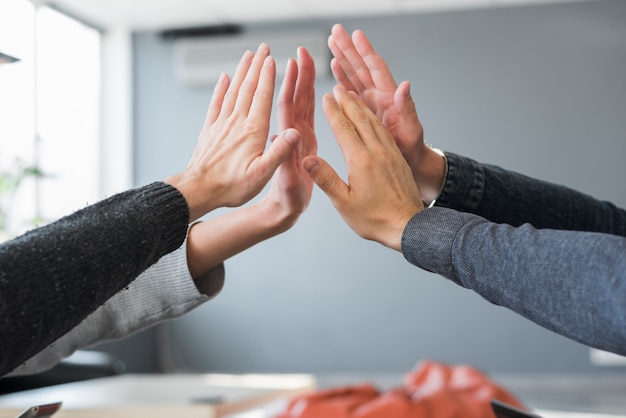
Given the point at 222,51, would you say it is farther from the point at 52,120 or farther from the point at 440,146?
the point at 440,146

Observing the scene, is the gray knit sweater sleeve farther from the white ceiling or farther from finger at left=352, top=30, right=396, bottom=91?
the white ceiling

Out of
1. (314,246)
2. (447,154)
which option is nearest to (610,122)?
(314,246)

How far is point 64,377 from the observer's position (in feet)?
10.3

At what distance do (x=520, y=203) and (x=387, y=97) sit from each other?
10.3 inches

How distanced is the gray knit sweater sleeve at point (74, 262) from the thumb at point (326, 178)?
0.21 m

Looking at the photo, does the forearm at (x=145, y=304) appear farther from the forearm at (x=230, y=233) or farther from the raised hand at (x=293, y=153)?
the raised hand at (x=293, y=153)

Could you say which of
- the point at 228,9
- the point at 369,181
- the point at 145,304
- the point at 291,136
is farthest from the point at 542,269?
the point at 228,9

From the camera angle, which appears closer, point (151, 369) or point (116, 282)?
point (116, 282)

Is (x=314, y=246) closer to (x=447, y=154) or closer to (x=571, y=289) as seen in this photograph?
(x=447, y=154)

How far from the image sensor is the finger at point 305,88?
1251 millimetres

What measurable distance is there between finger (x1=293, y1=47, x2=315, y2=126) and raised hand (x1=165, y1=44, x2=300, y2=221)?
2.6 inches

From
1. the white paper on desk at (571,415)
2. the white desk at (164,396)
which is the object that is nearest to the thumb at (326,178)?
the white desk at (164,396)

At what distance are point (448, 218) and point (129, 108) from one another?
5.41 meters

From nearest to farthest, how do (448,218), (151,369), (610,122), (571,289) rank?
(571,289) < (448,218) < (610,122) < (151,369)
